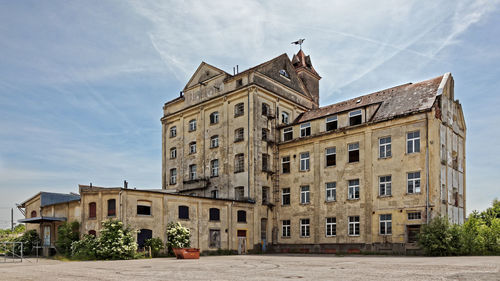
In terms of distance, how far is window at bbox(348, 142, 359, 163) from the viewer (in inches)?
1368

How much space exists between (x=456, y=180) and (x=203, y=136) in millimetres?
23836

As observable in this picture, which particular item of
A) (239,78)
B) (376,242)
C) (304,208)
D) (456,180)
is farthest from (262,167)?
(456,180)

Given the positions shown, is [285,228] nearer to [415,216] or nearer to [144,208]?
[415,216]

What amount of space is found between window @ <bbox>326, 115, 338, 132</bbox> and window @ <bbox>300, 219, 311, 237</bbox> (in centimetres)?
837

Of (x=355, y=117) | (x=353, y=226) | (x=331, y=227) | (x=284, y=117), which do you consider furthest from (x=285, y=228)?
(x=355, y=117)

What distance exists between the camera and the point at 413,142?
1232 inches

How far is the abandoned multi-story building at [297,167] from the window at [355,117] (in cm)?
9

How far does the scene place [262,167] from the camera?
3991cm

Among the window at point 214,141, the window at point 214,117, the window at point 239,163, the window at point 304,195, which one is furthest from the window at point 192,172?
the window at point 304,195

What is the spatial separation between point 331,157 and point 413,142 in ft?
24.2

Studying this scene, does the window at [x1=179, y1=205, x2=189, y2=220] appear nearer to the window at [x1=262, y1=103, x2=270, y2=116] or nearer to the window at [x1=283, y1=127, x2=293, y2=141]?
the window at [x1=262, y1=103, x2=270, y2=116]

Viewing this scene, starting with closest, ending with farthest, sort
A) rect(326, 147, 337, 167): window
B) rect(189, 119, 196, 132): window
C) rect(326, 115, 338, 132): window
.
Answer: rect(326, 147, 337, 167): window → rect(326, 115, 338, 132): window → rect(189, 119, 196, 132): window

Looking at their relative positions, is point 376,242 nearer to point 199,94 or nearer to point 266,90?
point 266,90

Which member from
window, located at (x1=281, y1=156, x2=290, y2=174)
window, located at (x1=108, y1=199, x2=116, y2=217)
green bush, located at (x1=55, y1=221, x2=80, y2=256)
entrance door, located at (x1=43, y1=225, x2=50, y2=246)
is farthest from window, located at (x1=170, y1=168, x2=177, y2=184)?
window, located at (x1=108, y1=199, x2=116, y2=217)
